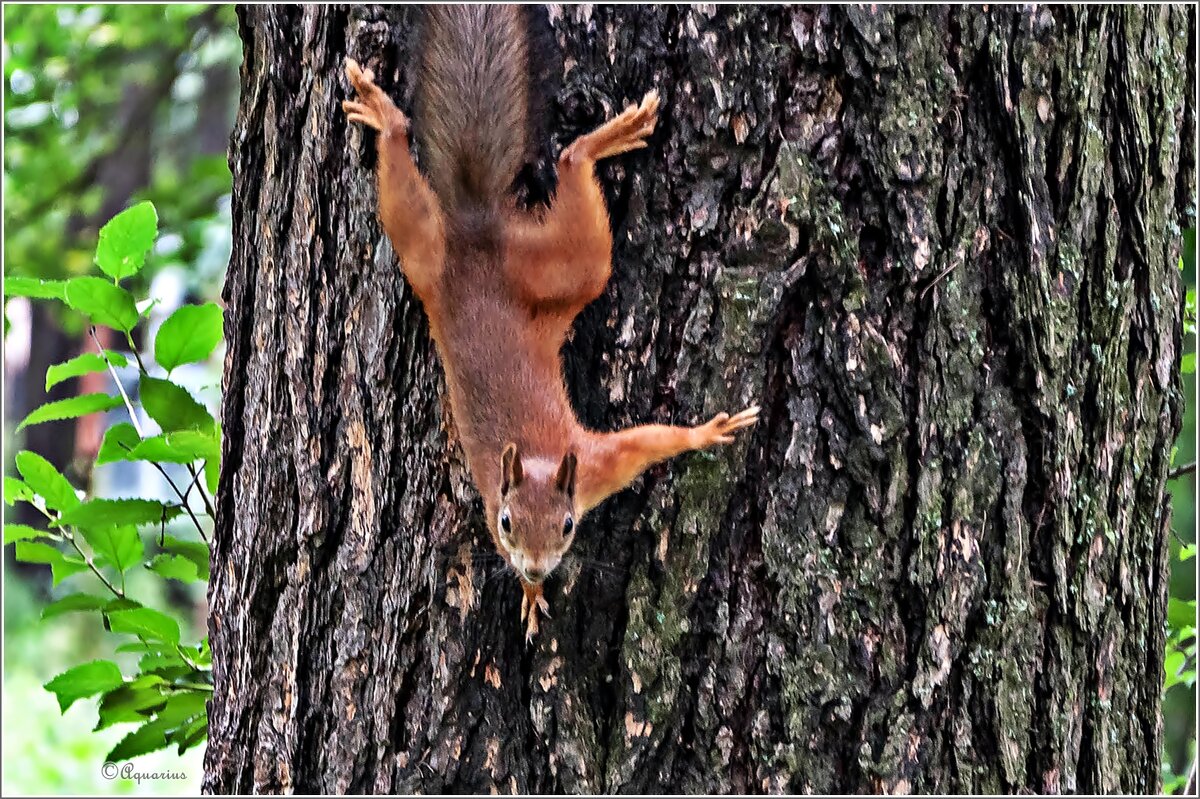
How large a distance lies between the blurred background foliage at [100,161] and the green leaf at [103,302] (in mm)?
2257

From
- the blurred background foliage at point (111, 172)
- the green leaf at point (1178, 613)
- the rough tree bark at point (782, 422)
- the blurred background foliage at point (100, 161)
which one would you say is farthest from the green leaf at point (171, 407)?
the blurred background foliage at point (111, 172)

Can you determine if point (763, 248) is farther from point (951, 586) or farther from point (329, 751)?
point (329, 751)

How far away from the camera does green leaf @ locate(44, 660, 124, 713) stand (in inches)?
78.2

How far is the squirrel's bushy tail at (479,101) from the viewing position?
172 centimetres

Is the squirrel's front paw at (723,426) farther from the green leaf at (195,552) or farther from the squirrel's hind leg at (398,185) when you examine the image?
the green leaf at (195,552)

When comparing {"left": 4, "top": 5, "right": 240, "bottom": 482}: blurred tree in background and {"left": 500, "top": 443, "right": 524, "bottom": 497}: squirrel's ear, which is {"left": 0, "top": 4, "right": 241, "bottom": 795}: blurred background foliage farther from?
{"left": 500, "top": 443, "right": 524, "bottom": 497}: squirrel's ear

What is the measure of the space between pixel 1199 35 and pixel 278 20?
1.59 metres

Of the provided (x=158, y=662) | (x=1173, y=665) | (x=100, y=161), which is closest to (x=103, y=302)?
(x=158, y=662)

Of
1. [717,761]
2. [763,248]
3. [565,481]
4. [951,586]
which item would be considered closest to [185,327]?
[565,481]

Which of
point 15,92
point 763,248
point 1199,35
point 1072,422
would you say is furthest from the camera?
A: point 15,92

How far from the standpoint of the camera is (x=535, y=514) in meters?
1.77

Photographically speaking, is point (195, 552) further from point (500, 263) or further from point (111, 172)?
point (111, 172)

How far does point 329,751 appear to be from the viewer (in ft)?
6.00

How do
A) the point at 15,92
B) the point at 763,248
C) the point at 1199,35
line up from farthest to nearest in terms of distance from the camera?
the point at 15,92 → the point at 1199,35 → the point at 763,248
